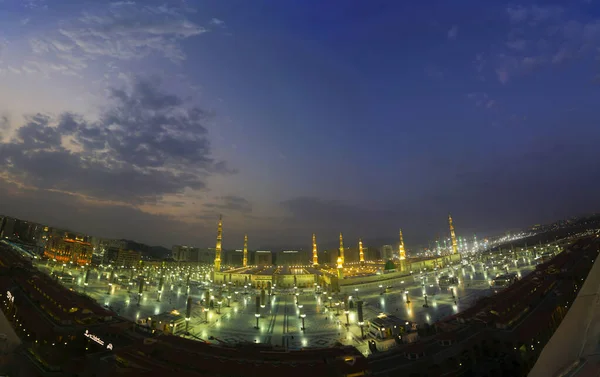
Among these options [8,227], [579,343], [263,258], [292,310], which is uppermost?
[8,227]

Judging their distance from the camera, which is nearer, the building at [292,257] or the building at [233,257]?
the building at [233,257]

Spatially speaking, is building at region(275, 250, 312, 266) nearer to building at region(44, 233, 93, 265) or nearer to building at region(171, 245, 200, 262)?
building at region(171, 245, 200, 262)

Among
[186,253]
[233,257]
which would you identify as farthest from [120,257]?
[233,257]

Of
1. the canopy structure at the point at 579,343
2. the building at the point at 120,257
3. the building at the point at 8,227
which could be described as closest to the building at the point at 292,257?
the building at the point at 120,257

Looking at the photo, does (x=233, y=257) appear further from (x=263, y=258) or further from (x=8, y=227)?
(x=8, y=227)

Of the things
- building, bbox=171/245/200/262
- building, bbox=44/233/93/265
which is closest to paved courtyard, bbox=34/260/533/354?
building, bbox=44/233/93/265

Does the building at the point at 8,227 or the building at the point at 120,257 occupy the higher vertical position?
the building at the point at 8,227

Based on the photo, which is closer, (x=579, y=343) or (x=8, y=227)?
(x=579, y=343)

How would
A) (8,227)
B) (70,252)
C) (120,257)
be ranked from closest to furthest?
Answer: (70,252) → (8,227) → (120,257)

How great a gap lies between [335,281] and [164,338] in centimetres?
3531

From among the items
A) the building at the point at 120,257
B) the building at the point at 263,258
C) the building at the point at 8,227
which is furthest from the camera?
the building at the point at 263,258

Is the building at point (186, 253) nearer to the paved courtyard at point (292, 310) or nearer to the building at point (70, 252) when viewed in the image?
the building at point (70, 252)

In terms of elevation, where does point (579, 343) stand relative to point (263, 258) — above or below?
→ above

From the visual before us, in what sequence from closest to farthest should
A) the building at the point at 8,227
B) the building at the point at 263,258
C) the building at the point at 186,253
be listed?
the building at the point at 8,227, the building at the point at 263,258, the building at the point at 186,253
